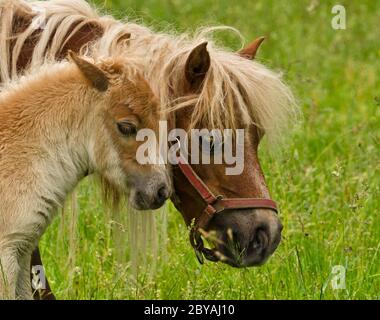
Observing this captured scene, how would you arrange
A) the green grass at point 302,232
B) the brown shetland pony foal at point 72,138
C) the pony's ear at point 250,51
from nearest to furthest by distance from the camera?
the brown shetland pony foal at point 72,138
the pony's ear at point 250,51
the green grass at point 302,232

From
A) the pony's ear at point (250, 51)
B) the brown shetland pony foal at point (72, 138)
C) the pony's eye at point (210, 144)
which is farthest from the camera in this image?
the pony's ear at point (250, 51)

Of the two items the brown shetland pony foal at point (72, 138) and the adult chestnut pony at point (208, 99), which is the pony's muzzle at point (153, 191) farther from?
the adult chestnut pony at point (208, 99)

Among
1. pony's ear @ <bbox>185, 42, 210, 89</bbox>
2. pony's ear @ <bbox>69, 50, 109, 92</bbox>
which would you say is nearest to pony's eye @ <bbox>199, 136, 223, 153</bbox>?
pony's ear @ <bbox>185, 42, 210, 89</bbox>

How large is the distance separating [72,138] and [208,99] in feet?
2.12

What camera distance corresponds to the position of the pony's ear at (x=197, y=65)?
5039mm

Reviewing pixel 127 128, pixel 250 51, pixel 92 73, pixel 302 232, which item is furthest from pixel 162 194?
pixel 302 232

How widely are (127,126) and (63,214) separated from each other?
0.85 metres

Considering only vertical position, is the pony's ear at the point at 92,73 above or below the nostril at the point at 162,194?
above

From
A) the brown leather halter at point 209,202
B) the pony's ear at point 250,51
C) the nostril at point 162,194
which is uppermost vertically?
the pony's ear at point 250,51

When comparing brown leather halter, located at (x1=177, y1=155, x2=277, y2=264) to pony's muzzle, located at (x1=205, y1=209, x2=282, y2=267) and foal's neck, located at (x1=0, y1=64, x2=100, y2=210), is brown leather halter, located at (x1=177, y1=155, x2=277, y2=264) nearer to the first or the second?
pony's muzzle, located at (x1=205, y1=209, x2=282, y2=267)

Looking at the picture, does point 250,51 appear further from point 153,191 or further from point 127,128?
point 153,191

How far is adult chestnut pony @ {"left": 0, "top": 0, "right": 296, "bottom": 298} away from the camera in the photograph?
16.4 ft

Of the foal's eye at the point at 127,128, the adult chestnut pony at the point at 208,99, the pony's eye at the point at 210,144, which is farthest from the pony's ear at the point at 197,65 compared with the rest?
the foal's eye at the point at 127,128
